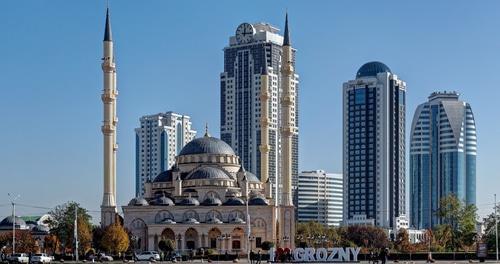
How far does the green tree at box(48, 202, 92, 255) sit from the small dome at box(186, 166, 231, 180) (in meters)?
19.2

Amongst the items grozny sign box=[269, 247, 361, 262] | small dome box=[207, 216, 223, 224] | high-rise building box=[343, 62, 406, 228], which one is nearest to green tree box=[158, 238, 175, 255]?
small dome box=[207, 216, 223, 224]

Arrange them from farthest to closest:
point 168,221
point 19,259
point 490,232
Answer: point 168,221
point 490,232
point 19,259

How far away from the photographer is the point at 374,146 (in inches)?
7525

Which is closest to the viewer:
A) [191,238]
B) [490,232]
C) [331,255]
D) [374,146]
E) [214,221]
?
[331,255]

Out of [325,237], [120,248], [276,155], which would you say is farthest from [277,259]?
[276,155]

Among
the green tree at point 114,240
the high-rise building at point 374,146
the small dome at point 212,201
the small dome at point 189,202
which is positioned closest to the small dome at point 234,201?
the small dome at point 212,201

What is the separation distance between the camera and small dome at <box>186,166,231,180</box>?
114375 mm

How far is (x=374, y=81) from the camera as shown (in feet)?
631

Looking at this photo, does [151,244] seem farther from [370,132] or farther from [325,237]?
[370,132]

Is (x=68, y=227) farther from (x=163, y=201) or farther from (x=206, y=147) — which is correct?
(x=206, y=147)

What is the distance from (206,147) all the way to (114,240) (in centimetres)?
2578

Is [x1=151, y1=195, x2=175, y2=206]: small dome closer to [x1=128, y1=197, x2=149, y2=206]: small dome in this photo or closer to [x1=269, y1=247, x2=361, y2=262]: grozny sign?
[x1=128, y1=197, x2=149, y2=206]: small dome

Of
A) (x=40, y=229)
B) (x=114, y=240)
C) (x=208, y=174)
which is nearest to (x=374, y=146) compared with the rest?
(x=40, y=229)

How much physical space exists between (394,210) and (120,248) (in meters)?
108
